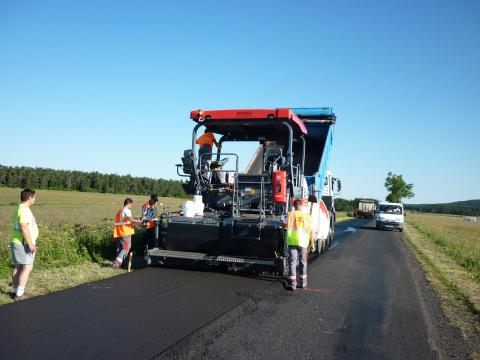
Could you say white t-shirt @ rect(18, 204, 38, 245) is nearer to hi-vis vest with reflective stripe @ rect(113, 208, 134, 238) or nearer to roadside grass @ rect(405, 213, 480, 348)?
hi-vis vest with reflective stripe @ rect(113, 208, 134, 238)

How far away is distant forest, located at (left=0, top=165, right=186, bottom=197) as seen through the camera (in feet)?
240

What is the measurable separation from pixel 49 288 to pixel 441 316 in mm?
5580

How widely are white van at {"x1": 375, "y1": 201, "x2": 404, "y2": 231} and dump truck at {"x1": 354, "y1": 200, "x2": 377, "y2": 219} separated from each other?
2466cm

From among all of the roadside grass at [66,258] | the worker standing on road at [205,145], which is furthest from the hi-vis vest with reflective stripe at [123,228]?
the worker standing on road at [205,145]

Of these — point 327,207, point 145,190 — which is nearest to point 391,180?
point 145,190

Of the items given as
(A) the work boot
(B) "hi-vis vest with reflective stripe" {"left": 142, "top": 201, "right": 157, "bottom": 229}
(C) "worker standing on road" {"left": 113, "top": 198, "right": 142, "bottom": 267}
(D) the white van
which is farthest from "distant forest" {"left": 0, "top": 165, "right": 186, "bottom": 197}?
(A) the work boot

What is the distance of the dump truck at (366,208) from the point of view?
5362 centimetres

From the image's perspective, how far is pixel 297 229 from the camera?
7.48 m

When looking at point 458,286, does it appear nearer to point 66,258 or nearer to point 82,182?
point 66,258

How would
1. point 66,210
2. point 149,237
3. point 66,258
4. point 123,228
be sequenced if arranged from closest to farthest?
point 123,228, point 66,258, point 149,237, point 66,210

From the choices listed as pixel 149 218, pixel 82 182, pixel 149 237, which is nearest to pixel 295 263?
pixel 149 218

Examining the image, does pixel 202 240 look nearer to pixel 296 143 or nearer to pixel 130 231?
pixel 130 231

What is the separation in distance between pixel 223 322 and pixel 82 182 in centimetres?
8332

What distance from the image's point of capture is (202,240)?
823 cm
